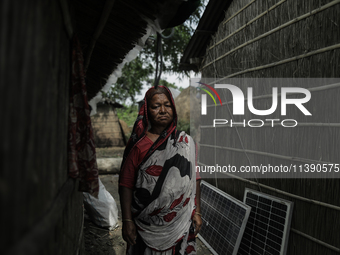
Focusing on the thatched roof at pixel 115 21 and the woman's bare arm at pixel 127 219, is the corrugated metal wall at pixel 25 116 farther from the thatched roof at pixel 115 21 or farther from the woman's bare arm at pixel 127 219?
the woman's bare arm at pixel 127 219

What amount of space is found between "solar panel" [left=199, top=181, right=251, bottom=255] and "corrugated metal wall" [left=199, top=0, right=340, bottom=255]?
275 millimetres

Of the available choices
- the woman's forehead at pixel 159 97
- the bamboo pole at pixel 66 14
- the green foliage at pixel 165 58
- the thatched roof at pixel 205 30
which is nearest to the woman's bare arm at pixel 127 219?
the woman's forehead at pixel 159 97

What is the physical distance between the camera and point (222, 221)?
390 centimetres

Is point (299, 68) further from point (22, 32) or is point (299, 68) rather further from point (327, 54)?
point (22, 32)

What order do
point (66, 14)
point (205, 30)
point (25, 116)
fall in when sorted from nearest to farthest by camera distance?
point (25, 116) < point (66, 14) < point (205, 30)

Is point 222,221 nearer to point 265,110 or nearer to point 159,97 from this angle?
point 265,110

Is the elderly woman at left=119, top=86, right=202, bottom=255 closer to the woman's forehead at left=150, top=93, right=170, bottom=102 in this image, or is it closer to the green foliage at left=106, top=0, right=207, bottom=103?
the woman's forehead at left=150, top=93, right=170, bottom=102

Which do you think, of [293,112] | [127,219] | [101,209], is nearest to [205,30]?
[293,112]

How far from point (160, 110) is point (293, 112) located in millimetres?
1792

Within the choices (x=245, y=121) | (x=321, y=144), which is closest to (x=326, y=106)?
(x=321, y=144)

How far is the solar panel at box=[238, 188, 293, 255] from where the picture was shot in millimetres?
3029

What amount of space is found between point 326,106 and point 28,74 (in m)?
2.77

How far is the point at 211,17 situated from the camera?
4.89 m

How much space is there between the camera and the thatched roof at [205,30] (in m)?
4.75
